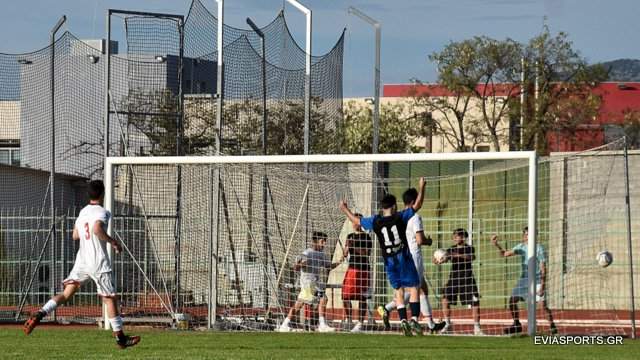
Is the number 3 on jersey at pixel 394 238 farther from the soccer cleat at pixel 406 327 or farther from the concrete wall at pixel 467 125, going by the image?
the concrete wall at pixel 467 125

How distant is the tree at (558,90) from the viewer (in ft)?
171

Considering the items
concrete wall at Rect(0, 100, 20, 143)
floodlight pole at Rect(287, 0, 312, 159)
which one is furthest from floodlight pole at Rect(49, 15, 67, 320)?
A: floodlight pole at Rect(287, 0, 312, 159)

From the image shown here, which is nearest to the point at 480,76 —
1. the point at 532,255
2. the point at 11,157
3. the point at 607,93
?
the point at 607,93

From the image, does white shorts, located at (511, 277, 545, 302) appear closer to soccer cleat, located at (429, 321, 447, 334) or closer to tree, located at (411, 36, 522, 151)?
soccer cleat, located at (429, 321, 447, 334)

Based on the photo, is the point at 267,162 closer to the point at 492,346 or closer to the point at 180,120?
the point at 180,120

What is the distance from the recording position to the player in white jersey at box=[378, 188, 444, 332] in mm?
18484

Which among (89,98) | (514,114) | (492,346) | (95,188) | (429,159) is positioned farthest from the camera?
(514,114)

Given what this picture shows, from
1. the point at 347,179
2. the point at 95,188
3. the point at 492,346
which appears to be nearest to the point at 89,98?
the point at 347,179

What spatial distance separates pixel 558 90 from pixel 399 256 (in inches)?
1425

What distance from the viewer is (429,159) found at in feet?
66.0

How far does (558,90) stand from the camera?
173 feet

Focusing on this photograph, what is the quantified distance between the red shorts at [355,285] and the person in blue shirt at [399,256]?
9.31 feet

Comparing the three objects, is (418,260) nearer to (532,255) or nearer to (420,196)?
(420,196)

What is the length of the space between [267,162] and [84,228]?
5.88 m
